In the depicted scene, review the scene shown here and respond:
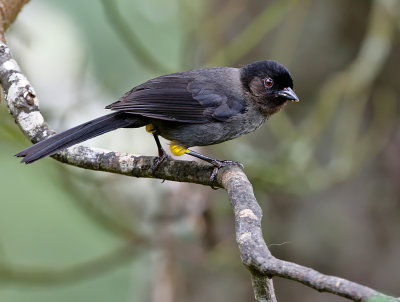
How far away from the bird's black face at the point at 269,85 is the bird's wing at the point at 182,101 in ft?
0.61

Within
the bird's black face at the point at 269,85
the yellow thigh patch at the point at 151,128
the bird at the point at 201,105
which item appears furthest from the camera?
the bird's black face at the point at 269,85

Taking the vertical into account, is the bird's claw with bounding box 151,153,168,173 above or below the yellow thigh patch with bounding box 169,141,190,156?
below

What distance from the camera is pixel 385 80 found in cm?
559

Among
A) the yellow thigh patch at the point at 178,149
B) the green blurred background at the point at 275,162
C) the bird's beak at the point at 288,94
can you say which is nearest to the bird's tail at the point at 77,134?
the yellow thigh patch at the point at 178,149

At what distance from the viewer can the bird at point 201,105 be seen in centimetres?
368

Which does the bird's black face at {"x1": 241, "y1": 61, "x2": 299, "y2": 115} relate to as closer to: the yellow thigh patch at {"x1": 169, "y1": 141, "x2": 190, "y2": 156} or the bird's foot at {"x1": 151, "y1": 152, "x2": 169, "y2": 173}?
the yellow thigh patch at {"x1": 169, "y1": 141, "x2": 190, "y2": 156}

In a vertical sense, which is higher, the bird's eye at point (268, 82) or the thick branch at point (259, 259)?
the bird's eye at point (268, 82)

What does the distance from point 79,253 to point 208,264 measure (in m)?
3.90

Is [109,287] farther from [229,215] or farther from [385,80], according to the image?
[385,80]

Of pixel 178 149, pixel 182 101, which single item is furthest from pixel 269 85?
pixel 178 149

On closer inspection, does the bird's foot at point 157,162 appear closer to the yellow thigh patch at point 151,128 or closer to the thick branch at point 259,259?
the thick branch at point 259,259

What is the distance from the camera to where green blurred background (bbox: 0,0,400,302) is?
17.3ft

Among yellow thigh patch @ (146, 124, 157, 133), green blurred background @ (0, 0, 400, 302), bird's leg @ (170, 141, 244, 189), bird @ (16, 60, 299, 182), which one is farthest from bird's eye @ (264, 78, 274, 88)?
green blurred background @ (0, 0, 400, 302)

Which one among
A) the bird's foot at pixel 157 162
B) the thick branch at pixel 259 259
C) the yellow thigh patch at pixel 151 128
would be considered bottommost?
the thick branch at pixel 259 259
